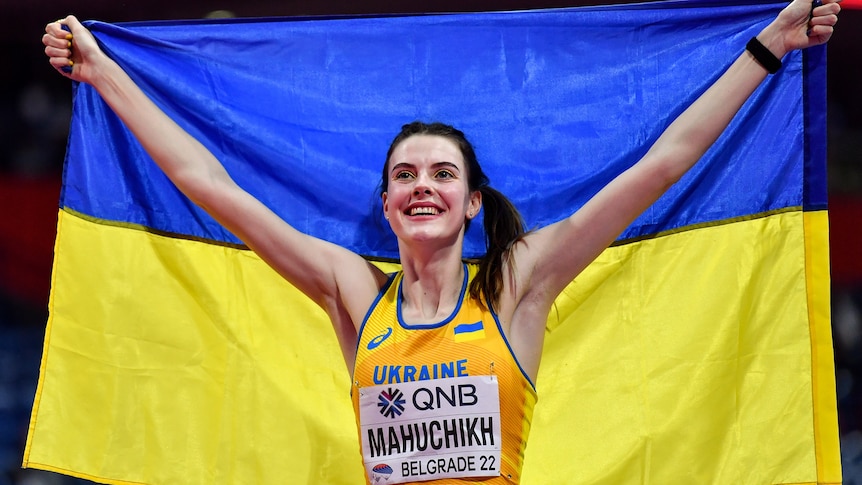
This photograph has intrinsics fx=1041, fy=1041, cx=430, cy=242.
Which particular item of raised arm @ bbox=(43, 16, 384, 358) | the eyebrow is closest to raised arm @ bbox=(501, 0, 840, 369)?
the eyebrow

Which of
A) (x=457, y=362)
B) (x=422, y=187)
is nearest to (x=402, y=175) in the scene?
(x=422, y=187)

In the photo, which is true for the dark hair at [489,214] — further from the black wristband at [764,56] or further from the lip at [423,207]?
the black wristband at [764,56]

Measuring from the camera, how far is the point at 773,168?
310 centimetres

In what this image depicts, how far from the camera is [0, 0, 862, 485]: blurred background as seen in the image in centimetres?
495

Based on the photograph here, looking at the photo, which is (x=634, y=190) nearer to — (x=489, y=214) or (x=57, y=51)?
(x=489, y=214)

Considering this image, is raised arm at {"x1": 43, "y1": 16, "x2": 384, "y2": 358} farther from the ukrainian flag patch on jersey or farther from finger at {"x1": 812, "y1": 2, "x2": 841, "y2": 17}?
finger at {"x1": 812, "y1": 2, "x2": 841, "y2": 17}

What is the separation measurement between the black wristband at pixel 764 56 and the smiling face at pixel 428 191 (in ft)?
2.67

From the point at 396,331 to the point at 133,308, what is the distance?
0.97m

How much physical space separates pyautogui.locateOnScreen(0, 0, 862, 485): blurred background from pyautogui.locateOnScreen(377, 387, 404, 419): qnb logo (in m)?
2.61

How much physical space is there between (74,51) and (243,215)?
2.46ft

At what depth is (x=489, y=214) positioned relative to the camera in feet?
Result: 9.50

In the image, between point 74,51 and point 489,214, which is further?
point 74,51

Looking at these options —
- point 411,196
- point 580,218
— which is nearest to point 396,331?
point 411,196

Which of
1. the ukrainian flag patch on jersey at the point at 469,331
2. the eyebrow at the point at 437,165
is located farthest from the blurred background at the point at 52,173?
the ukrainian flag patch on jersey at the point at 469,331
